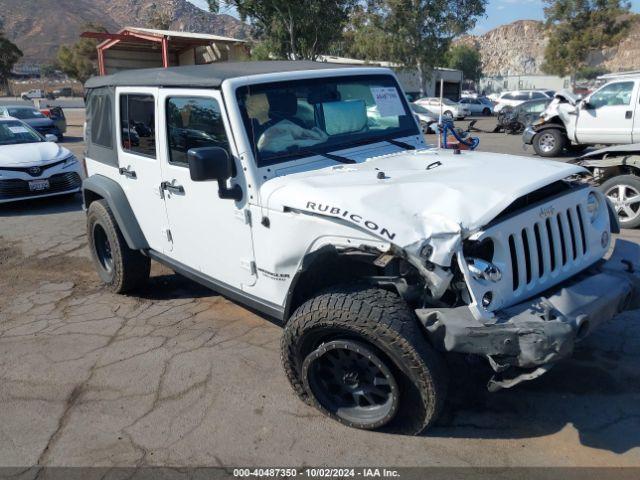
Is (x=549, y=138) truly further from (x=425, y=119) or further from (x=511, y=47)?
(x=511, y=47)

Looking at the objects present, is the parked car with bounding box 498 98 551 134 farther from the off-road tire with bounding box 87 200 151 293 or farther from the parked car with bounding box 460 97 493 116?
the off-road tire with bounding box 87 200 151 293

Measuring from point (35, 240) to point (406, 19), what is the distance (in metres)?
30.6

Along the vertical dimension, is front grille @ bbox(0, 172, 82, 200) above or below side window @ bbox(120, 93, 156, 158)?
below

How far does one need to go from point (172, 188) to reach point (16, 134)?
24.7 feet

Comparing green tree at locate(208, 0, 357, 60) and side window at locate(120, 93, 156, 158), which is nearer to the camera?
side window at locate(120, 93, 156, 158)

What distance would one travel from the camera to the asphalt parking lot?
2.98 m

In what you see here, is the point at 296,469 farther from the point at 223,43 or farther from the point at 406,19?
the point at 406,19

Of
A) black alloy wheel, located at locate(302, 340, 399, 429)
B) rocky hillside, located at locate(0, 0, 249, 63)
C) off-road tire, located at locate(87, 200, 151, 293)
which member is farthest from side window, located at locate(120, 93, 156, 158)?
rocky hillside, located at locate(0, 0, 249, 63)

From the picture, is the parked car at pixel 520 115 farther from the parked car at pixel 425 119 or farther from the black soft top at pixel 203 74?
the black soft top at pixel 203 74

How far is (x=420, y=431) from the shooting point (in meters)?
2.95

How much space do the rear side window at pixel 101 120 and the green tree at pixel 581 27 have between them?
3953cm

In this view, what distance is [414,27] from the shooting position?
1336 inches

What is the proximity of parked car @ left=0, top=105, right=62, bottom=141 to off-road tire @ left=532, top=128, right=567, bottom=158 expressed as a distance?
14971 mm

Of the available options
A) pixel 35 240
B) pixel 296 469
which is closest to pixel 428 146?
pixel 296 469
